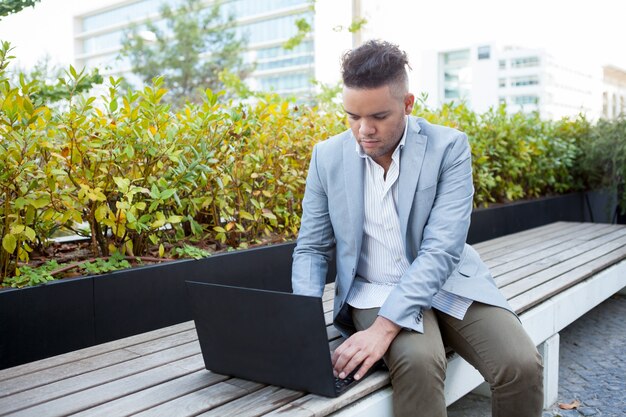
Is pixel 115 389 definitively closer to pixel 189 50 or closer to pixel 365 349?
pixel 365 349

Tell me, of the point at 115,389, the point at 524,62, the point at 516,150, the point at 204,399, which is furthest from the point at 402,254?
the point at 524,62

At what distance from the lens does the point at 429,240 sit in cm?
181

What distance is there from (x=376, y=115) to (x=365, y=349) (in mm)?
665

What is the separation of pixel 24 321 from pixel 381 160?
1257 millimetres

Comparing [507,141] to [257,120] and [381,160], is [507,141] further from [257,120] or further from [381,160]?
[381,160]

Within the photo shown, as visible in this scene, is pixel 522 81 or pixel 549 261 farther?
pixel 522 81

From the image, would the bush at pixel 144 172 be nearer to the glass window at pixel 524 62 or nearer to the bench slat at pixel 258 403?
the bench slat at pixel 258 403

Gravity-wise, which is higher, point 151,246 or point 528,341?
point 151,246

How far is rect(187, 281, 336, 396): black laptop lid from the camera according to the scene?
143 centimetres

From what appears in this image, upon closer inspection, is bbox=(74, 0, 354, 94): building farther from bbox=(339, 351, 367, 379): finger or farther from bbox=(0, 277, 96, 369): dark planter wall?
bbox=(339, 351, 367, 379): finger

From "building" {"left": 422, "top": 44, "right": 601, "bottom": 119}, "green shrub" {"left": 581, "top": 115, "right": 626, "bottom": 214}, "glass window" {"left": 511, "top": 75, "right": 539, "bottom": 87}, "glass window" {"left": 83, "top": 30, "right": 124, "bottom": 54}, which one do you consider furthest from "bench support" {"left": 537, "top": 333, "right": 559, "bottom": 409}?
"glass window" {"left": 511, "top": 75, "right": 539, "bottom": 87}

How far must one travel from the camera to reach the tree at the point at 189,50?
31781 millimetres

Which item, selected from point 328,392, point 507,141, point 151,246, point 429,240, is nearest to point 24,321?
point 151,246

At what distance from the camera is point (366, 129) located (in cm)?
176
